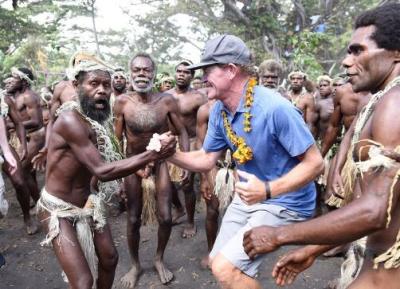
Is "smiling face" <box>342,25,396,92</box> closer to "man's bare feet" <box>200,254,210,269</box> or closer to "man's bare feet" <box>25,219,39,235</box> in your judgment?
"man's bare feet" <box>200,254,210,269</box>

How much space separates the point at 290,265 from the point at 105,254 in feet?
5.83

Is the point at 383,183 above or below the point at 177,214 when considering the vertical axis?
above

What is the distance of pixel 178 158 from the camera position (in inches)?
126

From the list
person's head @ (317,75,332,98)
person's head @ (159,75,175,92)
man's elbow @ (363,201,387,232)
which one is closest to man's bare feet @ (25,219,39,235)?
person's head @ (159,75,175,92)

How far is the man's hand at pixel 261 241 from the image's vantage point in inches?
73.1

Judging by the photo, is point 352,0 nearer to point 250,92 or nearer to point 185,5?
point 185,5

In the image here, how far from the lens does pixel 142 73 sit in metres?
4.71

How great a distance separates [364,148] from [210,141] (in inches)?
57.3

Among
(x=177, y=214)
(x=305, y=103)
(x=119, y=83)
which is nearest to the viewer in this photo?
(x=177, y=214)

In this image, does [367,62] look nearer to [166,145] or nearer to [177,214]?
[166,145]

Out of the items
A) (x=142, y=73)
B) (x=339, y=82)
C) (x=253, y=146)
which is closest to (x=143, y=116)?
(x=142, y=73)

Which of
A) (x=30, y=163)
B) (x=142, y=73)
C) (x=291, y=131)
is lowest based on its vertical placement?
(x=30, y=163)

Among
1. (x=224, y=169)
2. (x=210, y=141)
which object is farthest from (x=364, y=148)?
(x=224, y=169)

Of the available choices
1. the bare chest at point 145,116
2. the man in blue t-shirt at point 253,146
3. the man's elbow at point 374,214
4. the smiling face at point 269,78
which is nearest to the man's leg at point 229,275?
the man in blue t-shirt at point 253,146
